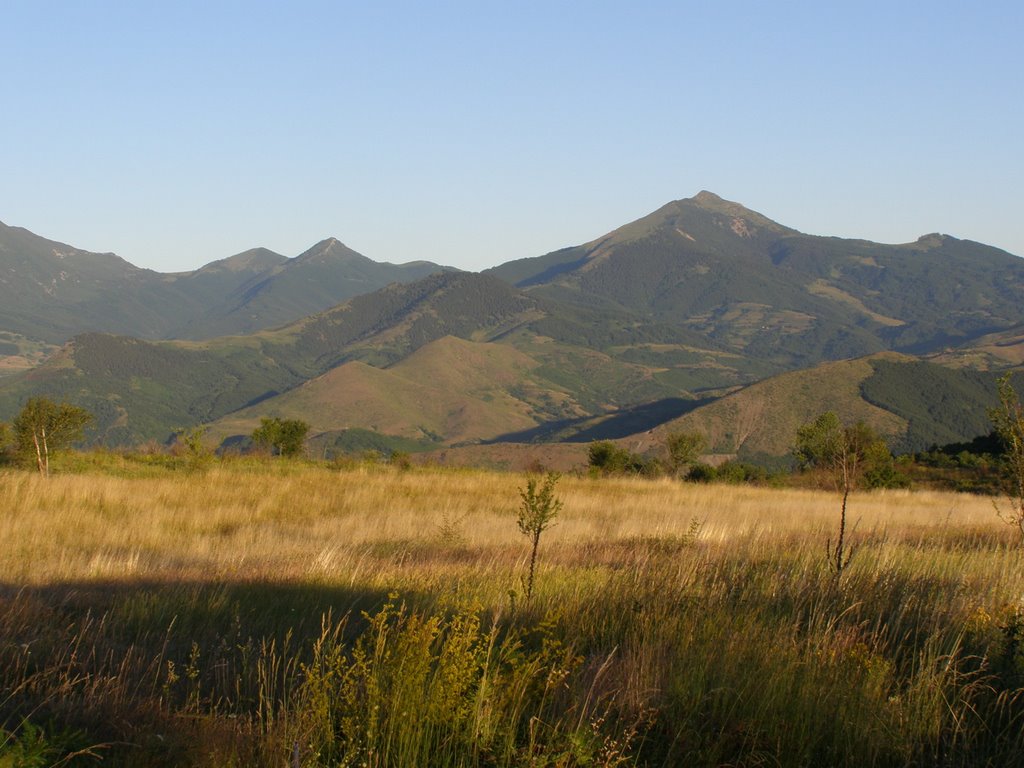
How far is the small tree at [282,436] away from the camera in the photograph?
29062mm

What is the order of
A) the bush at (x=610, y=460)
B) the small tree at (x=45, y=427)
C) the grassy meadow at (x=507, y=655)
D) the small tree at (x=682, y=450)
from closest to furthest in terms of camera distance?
the grassy meadow at (x=507, y=655), the small tree at (x=45, y=427), the bush at (x=610, y=460), the small tree at (x=682, y=450)

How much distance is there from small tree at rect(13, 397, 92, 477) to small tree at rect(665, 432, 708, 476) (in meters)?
23.3

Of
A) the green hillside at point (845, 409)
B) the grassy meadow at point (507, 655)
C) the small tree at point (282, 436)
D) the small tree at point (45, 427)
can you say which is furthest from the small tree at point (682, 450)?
the green hillside at point (845, 409)

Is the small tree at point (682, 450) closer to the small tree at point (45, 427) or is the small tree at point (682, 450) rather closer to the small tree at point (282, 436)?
the small tree at point (282, 436)

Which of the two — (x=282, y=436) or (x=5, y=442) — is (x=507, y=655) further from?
(x=282, y=436)

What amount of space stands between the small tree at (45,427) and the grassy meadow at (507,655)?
32.2 ft

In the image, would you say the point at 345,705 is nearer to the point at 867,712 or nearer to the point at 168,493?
the point at 867,712

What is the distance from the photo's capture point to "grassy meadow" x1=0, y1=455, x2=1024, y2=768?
377cm

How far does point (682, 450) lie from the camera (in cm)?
3862

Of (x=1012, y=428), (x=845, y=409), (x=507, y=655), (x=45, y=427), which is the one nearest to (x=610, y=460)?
(x=45, y=427)

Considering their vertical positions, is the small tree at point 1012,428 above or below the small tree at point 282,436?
above

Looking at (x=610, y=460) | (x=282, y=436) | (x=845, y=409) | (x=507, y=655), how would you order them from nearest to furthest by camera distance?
(x=507, y=655), (x=282, y=436), (x=610, y=460), (x=845, y=409)

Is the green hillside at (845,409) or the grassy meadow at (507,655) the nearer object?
the grassy meadow at (507,655)

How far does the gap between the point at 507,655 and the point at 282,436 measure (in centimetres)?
2720
